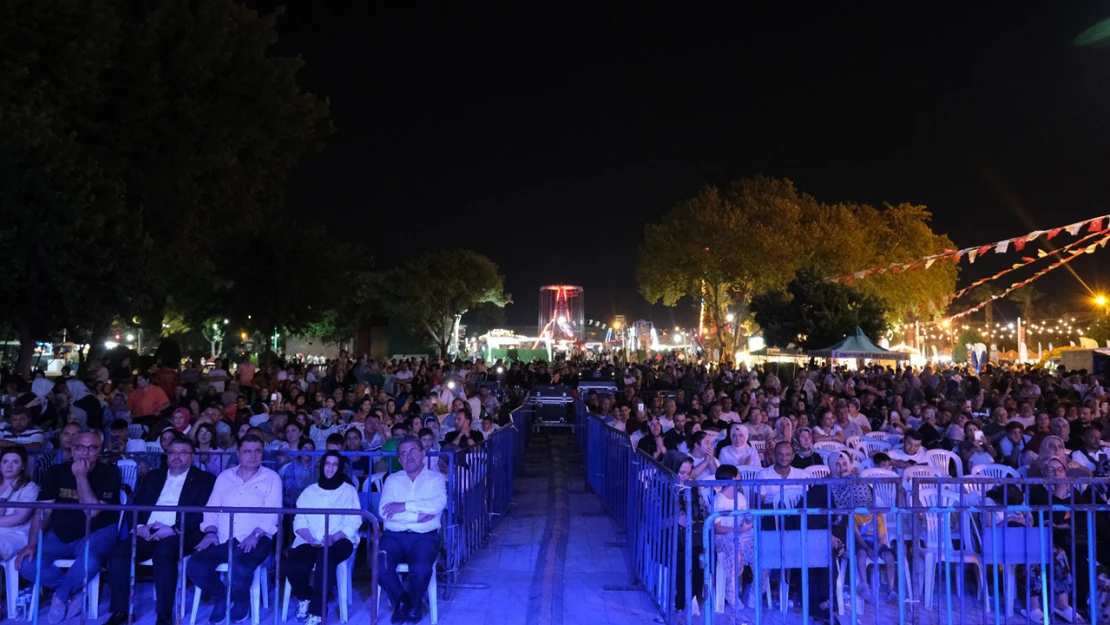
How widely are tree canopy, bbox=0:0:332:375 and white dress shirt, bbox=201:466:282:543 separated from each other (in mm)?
12601

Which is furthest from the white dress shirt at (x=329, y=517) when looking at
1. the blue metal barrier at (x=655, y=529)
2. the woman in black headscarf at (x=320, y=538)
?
the blue metal barrier at (x=655, y=529)

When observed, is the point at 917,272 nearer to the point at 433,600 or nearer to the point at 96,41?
the point at 96,41

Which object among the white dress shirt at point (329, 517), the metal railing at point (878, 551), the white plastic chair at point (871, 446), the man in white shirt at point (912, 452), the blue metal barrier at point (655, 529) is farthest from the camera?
the white plastic chair at point (871, 446)

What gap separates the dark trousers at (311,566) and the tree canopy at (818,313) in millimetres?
36662

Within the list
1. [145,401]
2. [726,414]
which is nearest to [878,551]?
[726,414]

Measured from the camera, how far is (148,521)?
6.23 metres

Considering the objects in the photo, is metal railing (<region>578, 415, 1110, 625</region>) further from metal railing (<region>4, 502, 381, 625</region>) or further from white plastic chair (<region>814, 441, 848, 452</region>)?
white plastic chair (<region>814, 441, 848, 452</region>)

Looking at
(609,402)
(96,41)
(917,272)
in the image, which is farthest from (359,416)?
(917,272)

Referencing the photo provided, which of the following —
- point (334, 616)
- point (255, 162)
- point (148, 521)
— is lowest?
point (334, 616)

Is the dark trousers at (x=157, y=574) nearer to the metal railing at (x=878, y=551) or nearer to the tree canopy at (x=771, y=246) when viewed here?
the metal railing at (x=878, y=551)

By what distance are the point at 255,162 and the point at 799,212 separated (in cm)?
2762

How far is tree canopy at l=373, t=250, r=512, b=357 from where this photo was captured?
177ft

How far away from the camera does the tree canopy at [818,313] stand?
40906mm

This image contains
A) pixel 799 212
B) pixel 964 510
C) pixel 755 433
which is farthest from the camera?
pixel 799 212
